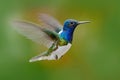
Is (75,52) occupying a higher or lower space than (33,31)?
lower

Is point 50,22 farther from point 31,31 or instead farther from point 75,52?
point 75,52

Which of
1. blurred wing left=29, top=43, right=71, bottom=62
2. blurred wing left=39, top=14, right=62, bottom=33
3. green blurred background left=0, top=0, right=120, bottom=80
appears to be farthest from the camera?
green blurred background left=0, top=0, right=120, bottom=80

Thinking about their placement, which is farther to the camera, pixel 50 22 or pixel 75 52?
pixel 75 52

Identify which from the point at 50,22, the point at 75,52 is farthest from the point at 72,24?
the point at 75,52

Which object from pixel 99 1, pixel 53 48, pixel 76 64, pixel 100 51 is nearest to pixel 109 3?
pixel 99 1

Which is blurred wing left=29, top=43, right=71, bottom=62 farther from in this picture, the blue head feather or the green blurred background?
the green blurred background

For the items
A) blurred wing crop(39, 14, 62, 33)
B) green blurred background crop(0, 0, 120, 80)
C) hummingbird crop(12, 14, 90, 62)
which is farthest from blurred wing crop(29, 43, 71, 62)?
green blurred background crop(0, 0, 120, 80)

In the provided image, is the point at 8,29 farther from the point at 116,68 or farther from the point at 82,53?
the point at 116,68

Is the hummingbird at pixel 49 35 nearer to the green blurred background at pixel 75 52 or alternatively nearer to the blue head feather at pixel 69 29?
the blue head feather at pixel 69 29
